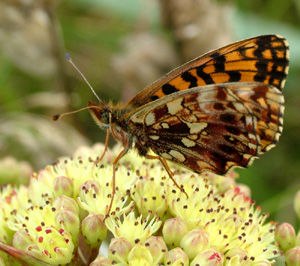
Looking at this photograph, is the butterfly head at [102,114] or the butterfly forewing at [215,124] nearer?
the butterfly forewing at [215,124]

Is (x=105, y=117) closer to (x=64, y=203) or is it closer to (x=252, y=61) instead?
(x=64, y=203)

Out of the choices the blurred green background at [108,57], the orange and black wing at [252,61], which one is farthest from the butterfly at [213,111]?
the blurred green background at [108,57]

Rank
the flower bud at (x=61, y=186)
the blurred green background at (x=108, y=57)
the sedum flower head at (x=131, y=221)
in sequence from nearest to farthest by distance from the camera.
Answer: the sedum flower head at (x=131, y=221) < the flower bud at (x=61, y=186) < the blurred green background at (x=108, y=57)

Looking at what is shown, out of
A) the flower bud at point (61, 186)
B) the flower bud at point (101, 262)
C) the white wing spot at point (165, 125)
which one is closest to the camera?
the flower bud at point (101, 262)

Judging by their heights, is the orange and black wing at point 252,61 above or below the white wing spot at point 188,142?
above

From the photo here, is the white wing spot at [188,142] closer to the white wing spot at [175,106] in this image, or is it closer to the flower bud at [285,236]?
the white wing spot at [175,106]

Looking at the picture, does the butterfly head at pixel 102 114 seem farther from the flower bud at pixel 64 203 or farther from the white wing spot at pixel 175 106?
the flower bud at pixel 64 203

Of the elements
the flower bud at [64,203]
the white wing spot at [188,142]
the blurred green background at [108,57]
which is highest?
the blurred green background at [108,57]

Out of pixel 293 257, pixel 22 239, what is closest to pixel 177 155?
pixel 293 257
